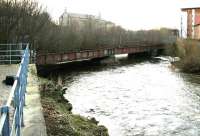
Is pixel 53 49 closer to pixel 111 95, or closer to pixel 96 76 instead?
pixel 96 76

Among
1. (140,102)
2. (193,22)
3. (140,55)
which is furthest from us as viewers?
(193,22)

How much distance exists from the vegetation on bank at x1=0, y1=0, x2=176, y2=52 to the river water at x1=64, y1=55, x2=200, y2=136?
480 cm

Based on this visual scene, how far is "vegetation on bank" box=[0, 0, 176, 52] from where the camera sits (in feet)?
89.1

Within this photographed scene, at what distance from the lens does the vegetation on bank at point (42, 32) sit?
27172 millimetres

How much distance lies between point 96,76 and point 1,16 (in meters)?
11.3

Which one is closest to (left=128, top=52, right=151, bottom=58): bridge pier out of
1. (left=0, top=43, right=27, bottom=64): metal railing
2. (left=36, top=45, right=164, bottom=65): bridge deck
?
(left=36, top=45, right=164, bottom=65): bridge deck

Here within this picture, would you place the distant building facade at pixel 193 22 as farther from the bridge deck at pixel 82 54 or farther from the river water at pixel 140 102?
the river water at pixel 140 102

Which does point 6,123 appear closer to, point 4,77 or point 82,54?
point 4,77

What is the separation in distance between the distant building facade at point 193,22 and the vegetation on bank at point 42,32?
12690 millimetres

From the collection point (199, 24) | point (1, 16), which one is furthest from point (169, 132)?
point (199, 24)

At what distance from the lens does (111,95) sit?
24.2 meters

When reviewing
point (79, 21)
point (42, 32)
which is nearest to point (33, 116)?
point (42, 32)

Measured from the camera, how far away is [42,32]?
35.3m

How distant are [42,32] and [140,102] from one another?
53.6 ft
